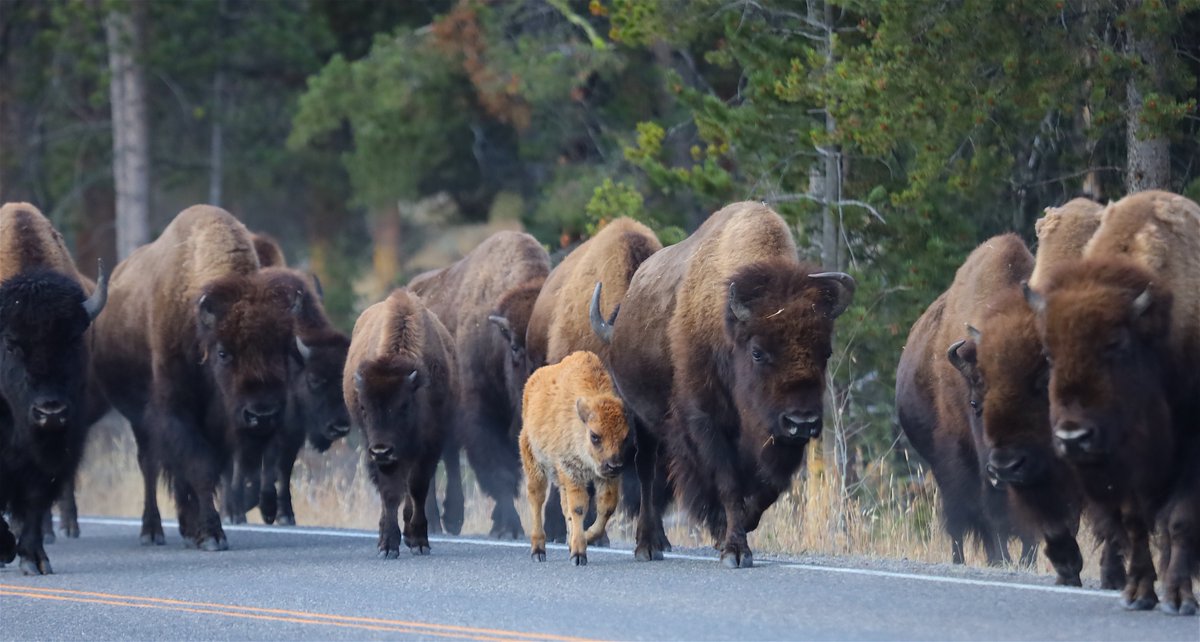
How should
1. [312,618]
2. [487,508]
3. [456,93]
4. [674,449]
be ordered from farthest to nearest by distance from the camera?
[456,93] → [487,508] → [674,449] → [312,618]

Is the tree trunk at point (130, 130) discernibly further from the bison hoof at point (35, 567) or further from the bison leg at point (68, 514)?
the bison hoof at point (35, 567)

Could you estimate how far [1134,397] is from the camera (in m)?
7.41

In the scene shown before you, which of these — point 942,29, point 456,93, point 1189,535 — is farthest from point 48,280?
point 456,93

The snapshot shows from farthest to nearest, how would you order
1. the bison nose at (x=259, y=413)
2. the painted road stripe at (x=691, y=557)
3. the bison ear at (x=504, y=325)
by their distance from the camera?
the bison ear at (x=504, y=325) → the bison nose at (x=259, y=413) → the painted road stripe at (x=691, y=557)

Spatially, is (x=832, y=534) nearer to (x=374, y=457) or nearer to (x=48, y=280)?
(x=374, y=457)

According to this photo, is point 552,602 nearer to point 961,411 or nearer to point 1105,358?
point 1105,358

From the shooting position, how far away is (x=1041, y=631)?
680 centimetres

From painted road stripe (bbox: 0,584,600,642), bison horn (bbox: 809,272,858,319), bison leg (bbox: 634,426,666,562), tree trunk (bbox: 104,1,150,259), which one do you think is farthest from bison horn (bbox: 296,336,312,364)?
tree trunk (bbox: 104,1,150,259)

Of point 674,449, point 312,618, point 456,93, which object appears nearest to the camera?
point 312,618

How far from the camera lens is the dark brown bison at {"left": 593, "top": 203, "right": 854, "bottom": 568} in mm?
9258

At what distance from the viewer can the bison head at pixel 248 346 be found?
488 inches

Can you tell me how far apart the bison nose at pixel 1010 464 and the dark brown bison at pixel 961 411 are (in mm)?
1375

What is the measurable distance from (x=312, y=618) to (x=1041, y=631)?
10.4ft

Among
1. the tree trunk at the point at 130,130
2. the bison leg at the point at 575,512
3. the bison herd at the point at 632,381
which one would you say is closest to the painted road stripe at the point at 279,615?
the bison herd at the point at 632,381
